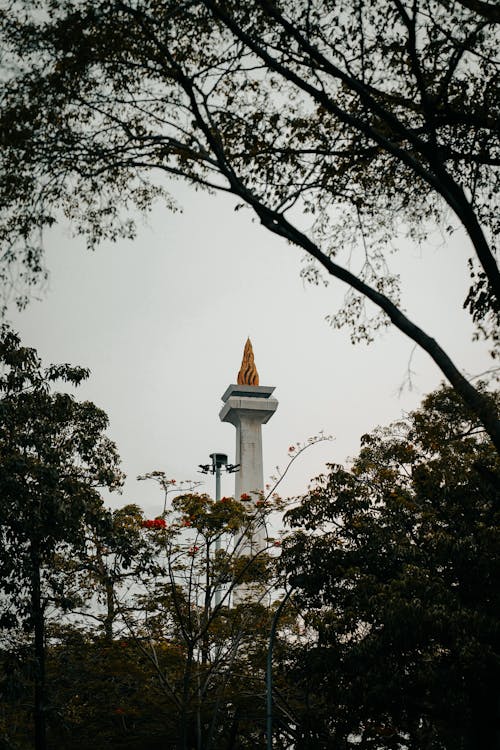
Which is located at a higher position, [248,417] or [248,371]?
[248,371]

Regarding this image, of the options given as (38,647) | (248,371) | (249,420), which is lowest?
(38,647)

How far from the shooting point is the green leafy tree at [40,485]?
14.0 metres

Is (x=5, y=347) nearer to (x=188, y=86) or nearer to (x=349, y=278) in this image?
(x=188, y=86)

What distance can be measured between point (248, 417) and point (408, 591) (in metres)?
33.8

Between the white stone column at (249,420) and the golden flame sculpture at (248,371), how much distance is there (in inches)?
32.1

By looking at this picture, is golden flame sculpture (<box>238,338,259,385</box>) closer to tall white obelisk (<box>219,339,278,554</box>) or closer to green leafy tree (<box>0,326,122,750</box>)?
tall white obelisk (<box>219,339,278,554</box>)

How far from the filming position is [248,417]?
4838 cm

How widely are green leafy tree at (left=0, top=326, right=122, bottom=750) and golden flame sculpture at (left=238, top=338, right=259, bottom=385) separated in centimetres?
3239

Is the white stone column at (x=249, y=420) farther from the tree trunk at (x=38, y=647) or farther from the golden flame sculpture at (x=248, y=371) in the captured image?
the tree trunk at (x=38, y=647)

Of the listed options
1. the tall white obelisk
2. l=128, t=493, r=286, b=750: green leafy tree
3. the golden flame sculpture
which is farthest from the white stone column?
l=128, t=493, r=286, b=750: green leafy tree

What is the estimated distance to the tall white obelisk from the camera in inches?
1809

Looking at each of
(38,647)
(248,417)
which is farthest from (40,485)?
(248,417)

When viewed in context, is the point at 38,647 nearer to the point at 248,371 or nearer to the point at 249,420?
the point at 249,420

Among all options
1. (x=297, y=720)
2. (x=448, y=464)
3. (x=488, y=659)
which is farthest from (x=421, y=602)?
(x=297, y=720)
